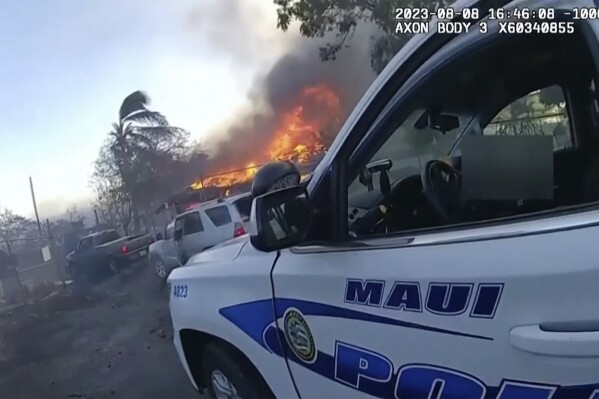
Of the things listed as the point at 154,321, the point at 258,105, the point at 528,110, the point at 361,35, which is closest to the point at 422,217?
the point at 528,110

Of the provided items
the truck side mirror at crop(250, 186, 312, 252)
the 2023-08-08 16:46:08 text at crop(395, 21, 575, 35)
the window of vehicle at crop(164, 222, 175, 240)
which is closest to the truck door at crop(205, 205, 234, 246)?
the window of vehicle at crop(164, 222, 175, 240)

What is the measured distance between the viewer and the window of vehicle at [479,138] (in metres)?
1.27

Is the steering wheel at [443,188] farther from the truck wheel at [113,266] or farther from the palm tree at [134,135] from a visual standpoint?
the palm tree at [134,135]

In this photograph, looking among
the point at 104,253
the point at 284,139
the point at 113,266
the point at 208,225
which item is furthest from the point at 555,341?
the point at 284,139

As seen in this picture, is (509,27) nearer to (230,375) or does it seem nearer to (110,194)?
(230,375)

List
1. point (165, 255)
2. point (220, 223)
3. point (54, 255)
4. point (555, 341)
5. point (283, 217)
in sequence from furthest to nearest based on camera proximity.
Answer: point (54, 255)
point (165, 255)
point (220, 223)
point (283, 217)
point (555, 341)

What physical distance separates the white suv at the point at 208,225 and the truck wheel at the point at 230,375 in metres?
6.87

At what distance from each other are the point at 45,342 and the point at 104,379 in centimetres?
319

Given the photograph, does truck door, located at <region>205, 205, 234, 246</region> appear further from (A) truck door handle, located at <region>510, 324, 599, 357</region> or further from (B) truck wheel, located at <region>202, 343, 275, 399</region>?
(A) truck door handle, located at <region>510, 324, 599, 357</region>

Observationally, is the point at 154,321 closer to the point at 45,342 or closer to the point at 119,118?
the point at 45,342

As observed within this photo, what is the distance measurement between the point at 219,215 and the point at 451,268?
28.0ft

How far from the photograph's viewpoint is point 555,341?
0.94 metres

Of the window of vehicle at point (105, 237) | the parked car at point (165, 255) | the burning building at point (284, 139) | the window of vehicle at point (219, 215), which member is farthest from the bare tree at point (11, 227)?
the window of vehicle at point (219, 215)

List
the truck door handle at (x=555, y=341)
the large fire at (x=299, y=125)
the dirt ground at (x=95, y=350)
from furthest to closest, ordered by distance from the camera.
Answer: the large fire at (x=299, y=125) → the dirt ground at (x=95, y=350) → the truck door handle at (x=555, y=341)
